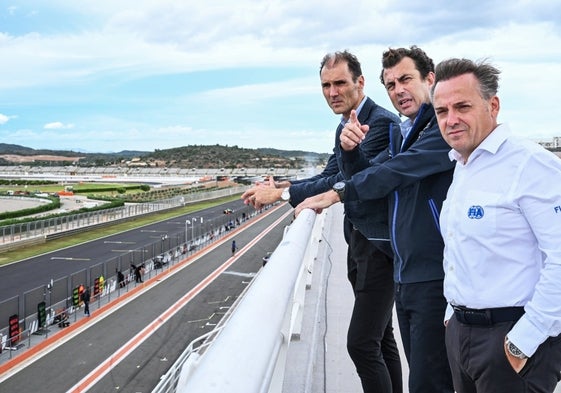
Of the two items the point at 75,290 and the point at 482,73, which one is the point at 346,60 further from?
the point at 75,290

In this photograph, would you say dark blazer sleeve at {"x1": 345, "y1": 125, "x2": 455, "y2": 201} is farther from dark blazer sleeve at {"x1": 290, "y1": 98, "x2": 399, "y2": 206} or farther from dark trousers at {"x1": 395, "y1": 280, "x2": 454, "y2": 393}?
dark blazer sleeve at {"x1": 290, "y1": 98, "x2": 399, "y2": 206}

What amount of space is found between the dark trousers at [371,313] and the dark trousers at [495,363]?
803 mm

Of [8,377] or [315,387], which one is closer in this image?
[315,387]

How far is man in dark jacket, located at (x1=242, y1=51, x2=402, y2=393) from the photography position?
8.70ft

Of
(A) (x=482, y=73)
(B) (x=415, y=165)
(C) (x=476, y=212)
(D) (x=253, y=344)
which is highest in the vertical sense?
(A) (x=482, y=73)

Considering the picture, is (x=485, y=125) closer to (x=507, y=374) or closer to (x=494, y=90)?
(x=494, y=90)

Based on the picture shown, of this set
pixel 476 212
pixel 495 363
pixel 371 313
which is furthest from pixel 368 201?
pixel 495 363

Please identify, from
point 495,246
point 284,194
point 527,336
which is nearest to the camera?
point 527,336

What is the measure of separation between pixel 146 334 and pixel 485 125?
17041 millimetres

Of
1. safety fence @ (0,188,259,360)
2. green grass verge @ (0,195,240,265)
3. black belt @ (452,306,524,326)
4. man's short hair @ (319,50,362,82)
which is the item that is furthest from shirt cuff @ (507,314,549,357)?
green grass verge @ (0,195,240,265)

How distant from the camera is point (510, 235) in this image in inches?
65.3

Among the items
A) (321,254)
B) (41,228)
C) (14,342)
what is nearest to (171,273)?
(14,342)

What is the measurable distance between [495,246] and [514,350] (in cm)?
32

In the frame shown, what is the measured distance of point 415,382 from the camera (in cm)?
217
